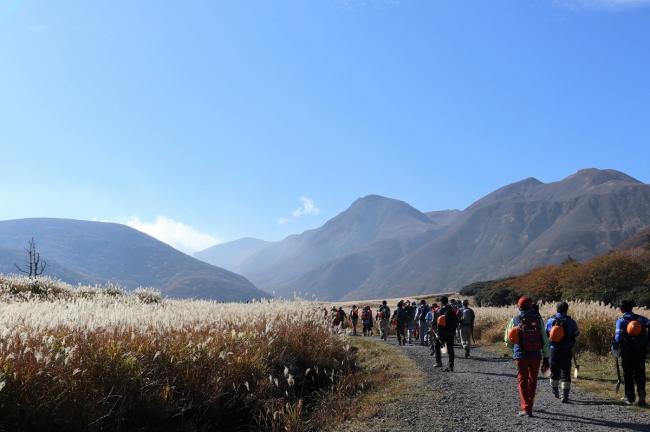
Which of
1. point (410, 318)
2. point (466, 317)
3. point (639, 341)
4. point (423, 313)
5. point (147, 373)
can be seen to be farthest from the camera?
point (410, 318)

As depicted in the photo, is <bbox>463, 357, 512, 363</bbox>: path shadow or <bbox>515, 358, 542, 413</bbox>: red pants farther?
<bbox>463, 357, 512, 363</bbox>: path shadow

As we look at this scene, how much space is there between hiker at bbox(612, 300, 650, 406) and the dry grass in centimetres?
538

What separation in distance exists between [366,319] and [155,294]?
441 inches

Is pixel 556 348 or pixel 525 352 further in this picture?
pixel 556 348

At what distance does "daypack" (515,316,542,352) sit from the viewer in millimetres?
9148

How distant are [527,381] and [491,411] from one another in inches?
34.5

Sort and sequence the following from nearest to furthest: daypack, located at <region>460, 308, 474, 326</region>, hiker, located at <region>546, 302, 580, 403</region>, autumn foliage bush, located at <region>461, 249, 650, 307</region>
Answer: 1. hiker, located at <region>546, 302, 580, 403</region>
2. daypack, located at <region>460, 308, 474, 326</region>
3. autumn foliage bush, located at <region>461, 249, 650, 307</region>

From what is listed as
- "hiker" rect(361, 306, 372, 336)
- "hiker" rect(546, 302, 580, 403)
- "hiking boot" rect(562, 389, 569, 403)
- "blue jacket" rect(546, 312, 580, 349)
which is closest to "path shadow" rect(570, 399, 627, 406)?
"hiking boot" rect(562, 389, 569, 403)

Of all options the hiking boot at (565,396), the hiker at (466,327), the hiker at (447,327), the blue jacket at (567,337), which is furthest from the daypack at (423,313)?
the hiking boot at (565,396)

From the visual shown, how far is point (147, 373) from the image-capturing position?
7.87m

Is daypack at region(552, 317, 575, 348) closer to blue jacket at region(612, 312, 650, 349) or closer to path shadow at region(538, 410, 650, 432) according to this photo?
blue jacket at region(612, 312, 650, 349)

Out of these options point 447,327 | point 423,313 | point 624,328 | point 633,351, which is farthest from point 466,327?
point 633,351

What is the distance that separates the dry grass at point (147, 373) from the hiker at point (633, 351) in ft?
17.6

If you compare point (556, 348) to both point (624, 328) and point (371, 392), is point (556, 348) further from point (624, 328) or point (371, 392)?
point (371, 392)
